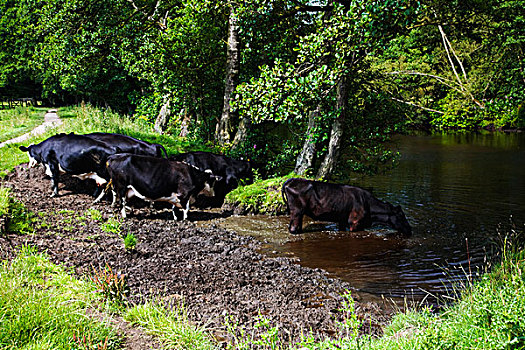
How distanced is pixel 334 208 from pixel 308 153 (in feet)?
11.2

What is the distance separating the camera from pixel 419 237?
10.4 m

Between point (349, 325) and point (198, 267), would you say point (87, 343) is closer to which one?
point (349, 325)

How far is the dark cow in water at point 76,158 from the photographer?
11.4 m

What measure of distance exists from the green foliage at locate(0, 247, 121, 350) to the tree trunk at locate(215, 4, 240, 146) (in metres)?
11.0

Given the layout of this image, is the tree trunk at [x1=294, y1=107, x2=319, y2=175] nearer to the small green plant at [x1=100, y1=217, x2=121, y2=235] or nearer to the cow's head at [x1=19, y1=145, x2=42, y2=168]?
the small green plant at [x1=100, y1=217, x2=121, y2=235]

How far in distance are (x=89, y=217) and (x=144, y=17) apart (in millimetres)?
14021

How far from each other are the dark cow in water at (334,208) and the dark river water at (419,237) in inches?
12.7

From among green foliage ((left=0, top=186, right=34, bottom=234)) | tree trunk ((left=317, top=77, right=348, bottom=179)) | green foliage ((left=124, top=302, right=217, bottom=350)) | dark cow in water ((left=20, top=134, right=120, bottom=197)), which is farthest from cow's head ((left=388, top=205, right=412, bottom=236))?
green foliage ((left=0, top=186, right=34, bottom=234))

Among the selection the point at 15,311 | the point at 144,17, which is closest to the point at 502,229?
the point at 15,311

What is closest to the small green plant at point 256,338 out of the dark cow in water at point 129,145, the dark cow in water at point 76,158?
the dark cow in water at point 76,158

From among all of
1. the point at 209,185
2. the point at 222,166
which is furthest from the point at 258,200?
the point at 222,166

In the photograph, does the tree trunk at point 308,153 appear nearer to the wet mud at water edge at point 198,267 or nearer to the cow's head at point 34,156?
the wet mud at water edge at point 198,267

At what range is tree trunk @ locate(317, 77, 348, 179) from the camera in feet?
41.6

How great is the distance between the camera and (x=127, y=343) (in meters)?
4.71
